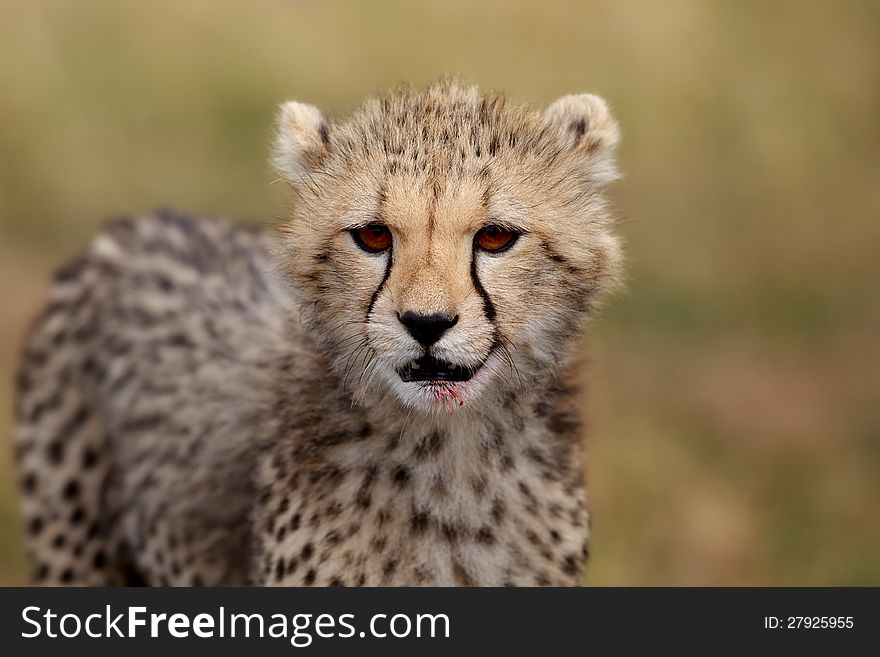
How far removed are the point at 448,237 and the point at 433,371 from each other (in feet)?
0.75

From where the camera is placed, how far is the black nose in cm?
229

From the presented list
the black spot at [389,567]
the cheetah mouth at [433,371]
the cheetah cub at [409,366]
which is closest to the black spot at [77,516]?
the cheetah cub at [409,366]

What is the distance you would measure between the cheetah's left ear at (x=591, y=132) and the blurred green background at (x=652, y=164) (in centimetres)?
227

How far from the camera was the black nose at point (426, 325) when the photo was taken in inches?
90.4

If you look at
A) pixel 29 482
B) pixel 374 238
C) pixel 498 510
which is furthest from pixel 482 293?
pixel 29 482

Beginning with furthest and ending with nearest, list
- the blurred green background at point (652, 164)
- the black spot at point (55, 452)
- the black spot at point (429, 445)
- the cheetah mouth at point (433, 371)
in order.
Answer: the blurred green background at point (652, 164) < the black spot at point (55, 452) < the black spot at point (429, 445) < the cheetah mouth at point (433, 371)

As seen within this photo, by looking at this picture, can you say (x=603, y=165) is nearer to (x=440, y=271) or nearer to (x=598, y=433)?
(x=440, y=271)

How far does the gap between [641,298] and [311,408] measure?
3300 millimetres

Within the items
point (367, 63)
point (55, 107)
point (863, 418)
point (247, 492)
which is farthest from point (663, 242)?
point (247, 492)

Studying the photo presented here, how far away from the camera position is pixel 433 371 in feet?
7.93

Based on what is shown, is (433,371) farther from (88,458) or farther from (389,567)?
(88,458)

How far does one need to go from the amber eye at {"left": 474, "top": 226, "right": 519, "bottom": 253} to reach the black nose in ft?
0.57

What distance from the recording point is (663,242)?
624 cm

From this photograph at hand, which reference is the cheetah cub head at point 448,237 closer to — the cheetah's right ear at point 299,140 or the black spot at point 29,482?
the cheetah's right ear at point 299,140
